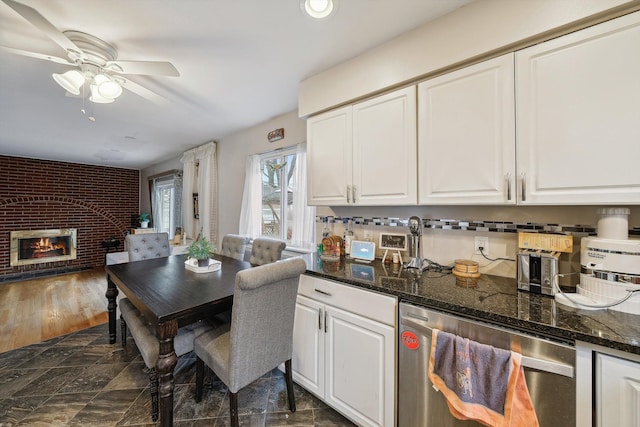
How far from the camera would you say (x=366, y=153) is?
1.81 m

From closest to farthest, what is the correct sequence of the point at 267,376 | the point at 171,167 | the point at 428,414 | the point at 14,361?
the point at 428,414
the point at 267,376
the point at 14,361
the point at 171,167

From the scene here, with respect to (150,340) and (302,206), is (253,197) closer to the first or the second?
(302,206)

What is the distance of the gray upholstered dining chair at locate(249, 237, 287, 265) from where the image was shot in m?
2.34

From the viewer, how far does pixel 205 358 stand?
1.49m

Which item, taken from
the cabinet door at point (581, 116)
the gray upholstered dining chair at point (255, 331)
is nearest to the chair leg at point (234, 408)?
the gray upholstered dining chair at point (255, 331)

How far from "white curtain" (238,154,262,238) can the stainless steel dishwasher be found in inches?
98.5

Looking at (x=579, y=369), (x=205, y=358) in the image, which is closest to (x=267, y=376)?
(x=205, y=358)

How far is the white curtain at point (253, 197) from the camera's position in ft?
11.0

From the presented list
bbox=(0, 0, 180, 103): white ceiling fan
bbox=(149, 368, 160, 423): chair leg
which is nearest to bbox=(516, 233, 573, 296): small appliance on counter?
bbox=(149, 368, 160, 423): chair leg

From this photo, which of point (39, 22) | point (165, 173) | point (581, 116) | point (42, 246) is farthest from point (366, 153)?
point (42, 246)

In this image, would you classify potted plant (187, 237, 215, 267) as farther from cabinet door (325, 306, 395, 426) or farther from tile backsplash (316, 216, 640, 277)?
tile backsplash (316, 216, 640, 277)

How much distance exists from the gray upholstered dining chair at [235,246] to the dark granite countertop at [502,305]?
1.36 m

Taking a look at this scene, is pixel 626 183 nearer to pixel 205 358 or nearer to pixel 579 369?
pixel 579 369

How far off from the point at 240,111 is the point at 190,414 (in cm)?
276
